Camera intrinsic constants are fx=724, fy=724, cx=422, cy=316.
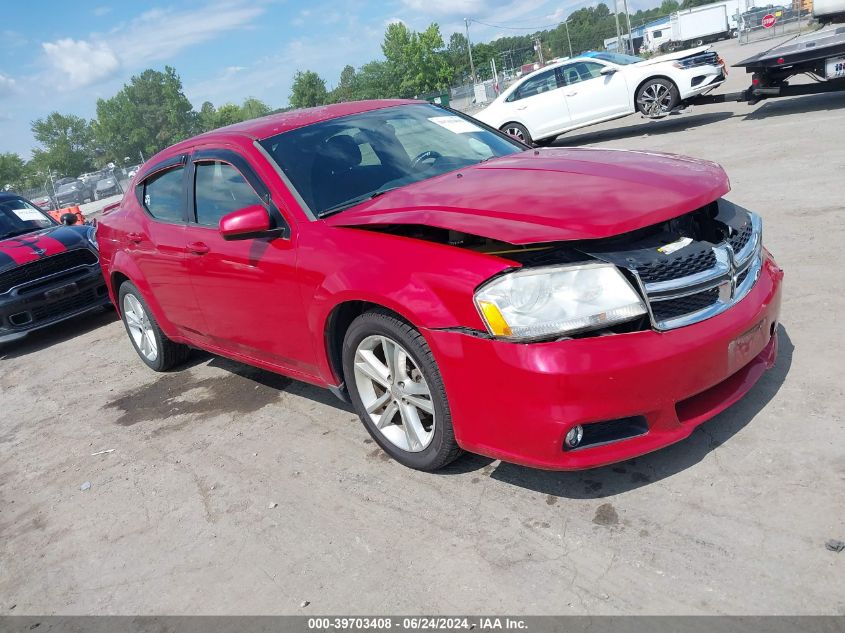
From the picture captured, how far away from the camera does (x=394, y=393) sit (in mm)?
A: 3324

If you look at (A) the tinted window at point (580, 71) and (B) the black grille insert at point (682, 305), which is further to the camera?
(A) the tinted window at point (580, 71)

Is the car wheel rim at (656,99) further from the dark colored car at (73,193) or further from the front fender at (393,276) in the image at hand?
the dark colored car at (73,193)

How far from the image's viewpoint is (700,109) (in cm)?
1515

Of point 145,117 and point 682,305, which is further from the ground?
point 145,117

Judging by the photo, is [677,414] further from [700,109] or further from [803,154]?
[700,109]

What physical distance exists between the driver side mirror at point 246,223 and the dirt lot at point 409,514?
1.21m

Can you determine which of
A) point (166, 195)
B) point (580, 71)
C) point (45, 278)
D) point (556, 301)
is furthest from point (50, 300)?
point (580, 71)

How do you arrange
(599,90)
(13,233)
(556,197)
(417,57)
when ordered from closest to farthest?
(556,197), (13,233), (599,90), (417,57)

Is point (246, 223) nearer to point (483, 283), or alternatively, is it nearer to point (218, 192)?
point (218, 192)

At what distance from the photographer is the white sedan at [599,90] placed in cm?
1309

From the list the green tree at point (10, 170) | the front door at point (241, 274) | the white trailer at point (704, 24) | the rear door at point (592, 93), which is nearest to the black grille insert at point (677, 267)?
the front door at point (241, 274)

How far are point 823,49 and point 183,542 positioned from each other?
1106cm

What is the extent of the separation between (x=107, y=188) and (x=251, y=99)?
123 meters

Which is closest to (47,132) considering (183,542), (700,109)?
(700,109)
